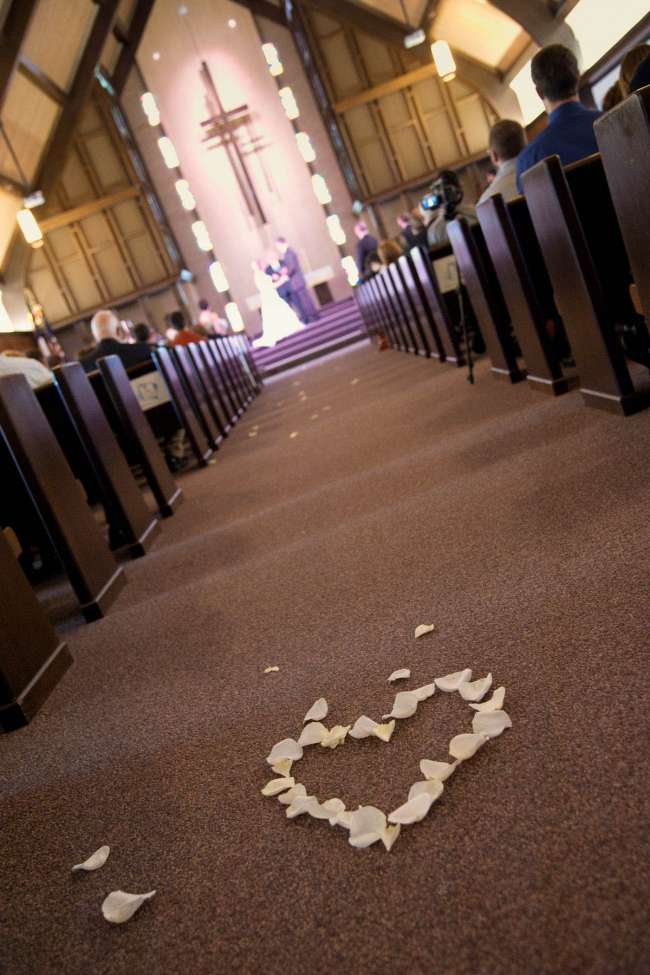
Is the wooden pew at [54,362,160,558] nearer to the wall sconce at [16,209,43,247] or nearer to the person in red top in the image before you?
the person in red top

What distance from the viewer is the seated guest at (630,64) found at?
2629 millimetres

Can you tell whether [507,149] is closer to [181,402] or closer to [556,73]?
[556,73]

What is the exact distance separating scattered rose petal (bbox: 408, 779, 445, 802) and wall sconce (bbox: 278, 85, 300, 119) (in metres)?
15.5

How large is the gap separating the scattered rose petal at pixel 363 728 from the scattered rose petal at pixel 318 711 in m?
0.10

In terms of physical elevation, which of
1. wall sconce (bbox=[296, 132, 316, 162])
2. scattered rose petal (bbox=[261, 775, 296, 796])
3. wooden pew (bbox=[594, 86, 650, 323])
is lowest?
scattered rose petal (bbox=[261, 775, 296, 796])

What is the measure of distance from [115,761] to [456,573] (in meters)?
0.77

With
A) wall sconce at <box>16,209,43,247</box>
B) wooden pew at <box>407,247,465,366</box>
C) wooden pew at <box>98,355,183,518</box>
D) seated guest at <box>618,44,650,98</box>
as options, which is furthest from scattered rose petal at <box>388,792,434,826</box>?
wall sconce at <box>16,209,43,247</box>

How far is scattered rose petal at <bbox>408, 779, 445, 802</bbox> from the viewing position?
1099 mm

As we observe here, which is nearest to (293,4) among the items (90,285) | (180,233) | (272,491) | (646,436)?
(180,233)

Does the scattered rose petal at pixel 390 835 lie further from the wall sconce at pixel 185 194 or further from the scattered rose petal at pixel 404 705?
the wall sconce at pixel 185 194

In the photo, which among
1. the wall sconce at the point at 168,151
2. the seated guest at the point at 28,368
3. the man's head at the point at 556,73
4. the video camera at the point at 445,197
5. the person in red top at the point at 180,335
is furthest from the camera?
the wall sconce at the point at 168,151

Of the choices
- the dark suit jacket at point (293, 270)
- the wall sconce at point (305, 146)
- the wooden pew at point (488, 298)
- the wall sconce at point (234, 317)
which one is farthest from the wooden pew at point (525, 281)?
the wall sconce at point (305, 146)

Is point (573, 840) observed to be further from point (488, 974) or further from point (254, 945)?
point (254, 945)

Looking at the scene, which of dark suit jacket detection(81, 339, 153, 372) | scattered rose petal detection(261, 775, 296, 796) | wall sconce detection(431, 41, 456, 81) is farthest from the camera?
wall sconce detection(431, 41, 456, 81)
